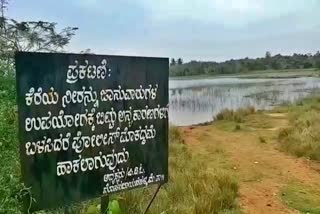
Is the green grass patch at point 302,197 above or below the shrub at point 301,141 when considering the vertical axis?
below

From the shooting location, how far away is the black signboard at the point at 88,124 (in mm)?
3164

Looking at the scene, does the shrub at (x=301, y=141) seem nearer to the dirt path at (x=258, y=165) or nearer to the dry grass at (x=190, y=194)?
the dirt path at (x=258, y=165)

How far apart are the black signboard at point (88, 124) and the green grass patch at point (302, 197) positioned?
3.14m

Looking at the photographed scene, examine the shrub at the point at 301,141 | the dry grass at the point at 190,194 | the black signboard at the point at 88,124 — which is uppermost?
the black signboard at the point at 88,124

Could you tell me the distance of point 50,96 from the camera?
3.23 meters

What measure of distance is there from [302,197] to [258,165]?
2265 mm

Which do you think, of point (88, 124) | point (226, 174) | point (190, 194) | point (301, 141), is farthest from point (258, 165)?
point (88, 124)

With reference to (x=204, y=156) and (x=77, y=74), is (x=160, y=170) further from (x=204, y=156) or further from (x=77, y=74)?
(x=204, y=156)

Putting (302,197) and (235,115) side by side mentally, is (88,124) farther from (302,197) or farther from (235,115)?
(235,115)

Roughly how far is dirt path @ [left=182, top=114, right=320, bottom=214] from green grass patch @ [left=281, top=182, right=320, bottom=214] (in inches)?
4.9

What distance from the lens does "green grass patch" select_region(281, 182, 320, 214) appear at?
654cm

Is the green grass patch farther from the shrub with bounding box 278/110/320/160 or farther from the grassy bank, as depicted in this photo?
the grassy bank

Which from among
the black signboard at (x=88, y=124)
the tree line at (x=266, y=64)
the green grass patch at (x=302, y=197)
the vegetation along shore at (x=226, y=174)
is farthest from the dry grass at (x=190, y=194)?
the tree line at (x=266, y=64)

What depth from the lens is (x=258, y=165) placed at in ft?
30.6
